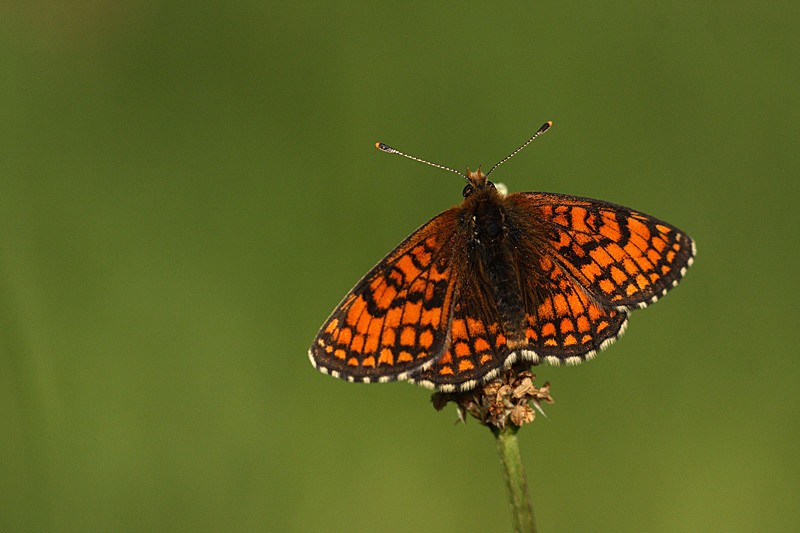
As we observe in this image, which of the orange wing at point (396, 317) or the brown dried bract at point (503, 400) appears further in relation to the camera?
the orange wing at point (396, 317)

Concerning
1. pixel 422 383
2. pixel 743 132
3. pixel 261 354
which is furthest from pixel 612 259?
pixel 743 132

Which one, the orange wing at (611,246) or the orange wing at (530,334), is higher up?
the orange wing at (611,246)

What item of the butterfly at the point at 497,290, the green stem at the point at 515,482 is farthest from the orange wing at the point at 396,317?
the green stem at the point at 515,482

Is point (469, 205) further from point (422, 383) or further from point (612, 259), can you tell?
point (422, 383)

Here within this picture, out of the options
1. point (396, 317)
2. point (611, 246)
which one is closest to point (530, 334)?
point (396, 317)

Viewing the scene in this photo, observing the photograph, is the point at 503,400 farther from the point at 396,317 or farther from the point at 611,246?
the point at 611,246

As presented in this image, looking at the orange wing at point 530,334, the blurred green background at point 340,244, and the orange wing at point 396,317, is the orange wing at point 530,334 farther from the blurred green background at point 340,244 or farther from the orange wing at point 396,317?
the blurred green background at point 340,244
